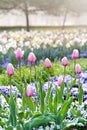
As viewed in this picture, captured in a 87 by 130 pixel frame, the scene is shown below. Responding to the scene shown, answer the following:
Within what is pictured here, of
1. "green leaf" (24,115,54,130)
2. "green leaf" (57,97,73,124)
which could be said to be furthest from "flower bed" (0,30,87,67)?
"green leaf" (24,115,54,130)

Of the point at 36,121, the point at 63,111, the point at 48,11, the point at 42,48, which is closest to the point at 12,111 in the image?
the point at 36,121

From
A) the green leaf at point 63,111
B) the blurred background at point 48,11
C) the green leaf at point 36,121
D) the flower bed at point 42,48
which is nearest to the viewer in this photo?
the green leaf at point 36,121

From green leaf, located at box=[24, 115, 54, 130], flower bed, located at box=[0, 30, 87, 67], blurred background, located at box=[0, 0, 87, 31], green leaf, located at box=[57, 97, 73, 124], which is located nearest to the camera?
green leaf, located at box=[24, 115, 54, 130]

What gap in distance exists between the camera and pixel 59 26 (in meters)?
34.2

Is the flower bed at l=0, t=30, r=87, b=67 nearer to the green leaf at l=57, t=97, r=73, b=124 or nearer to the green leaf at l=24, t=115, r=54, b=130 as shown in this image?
the green leaf at l=57, t=97, r=73, b=124

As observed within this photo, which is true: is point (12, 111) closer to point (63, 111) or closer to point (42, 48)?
point (63, 111)

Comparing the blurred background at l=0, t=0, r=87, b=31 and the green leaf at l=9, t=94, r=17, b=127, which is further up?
the green leaf at l=9, t=94, r=17, b=127

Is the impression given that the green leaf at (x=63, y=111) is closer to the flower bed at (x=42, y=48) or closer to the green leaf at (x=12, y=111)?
the green leaf at (x=12, y=111)

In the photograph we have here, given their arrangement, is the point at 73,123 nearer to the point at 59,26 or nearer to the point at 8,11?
the point at 8,11

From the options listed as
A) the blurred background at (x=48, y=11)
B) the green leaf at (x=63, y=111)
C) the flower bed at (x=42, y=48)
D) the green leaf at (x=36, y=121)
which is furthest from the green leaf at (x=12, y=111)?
the blurred background at (x=48, y=11)

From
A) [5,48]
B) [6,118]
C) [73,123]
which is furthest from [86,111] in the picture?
[5,48]

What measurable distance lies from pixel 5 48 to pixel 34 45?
0.80 meters

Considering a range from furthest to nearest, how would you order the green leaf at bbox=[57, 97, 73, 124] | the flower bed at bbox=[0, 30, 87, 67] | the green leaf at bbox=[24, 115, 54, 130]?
the flower bed at bbox=[0, 30, 87, 67], the green leaf at bbox=[57, 97, 73, 124], the green leaf at bbox=[24, 115, 54, 130]

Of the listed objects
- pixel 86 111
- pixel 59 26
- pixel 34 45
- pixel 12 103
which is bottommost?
pixel 59 26
